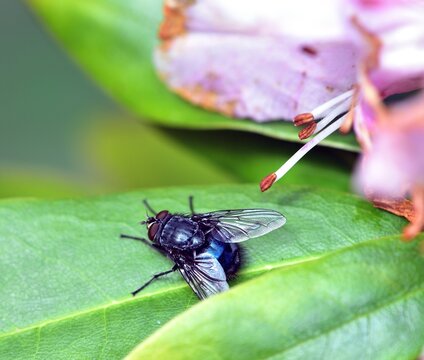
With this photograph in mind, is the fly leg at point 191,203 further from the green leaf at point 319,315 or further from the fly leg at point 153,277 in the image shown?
the green leaf at point 319,315

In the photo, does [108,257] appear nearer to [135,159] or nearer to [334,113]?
[334,113]

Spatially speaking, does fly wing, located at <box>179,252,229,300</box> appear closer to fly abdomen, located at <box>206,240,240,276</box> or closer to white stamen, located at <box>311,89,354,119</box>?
fly abdomen, located at <box>206,240,240,276</box>

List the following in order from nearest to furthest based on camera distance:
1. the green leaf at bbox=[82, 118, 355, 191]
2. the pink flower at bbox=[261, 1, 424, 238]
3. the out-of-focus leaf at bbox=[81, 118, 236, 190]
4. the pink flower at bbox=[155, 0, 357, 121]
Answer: the pink flower at bbox=[261, 1, 424, 238] < the pink flower at bbox=[155, 0, 357, 121] < the green leaf at bbox=[82, 118, 355, 191] < the out-of-focus leaf at bbox=[81, 118, 236, 190]

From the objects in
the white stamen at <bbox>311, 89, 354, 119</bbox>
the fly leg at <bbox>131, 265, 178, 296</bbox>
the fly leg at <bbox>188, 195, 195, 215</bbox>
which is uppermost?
the white stamen at <bbox>311, 89, 354, 119</bbox>

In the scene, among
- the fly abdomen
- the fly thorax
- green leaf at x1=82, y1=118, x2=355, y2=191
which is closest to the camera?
the fly abdomen

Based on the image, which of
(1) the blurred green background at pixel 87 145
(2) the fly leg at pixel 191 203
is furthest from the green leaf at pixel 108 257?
(1) the blurred green background at pixel 87 145

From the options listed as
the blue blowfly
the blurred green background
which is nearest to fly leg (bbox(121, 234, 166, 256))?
the blue blowfly
